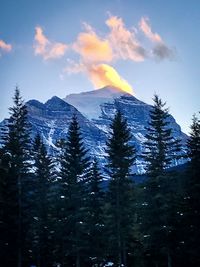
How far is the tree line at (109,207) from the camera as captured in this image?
40.0 m

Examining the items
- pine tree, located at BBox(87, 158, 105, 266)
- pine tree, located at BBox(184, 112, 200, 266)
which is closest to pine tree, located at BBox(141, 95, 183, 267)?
pine tree, located at BBox(184, 112, 200, 266)

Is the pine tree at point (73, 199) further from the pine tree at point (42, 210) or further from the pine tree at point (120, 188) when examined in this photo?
the pine tree at point (42, 210)

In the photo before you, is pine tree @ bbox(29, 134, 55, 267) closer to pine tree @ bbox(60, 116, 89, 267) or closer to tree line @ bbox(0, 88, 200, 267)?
tree line @ bbox(0, 88, 200, 267)

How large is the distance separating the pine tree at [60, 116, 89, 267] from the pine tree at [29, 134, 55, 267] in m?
3.24

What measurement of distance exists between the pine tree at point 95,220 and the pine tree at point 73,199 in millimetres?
1402

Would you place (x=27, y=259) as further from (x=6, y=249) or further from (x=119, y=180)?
(x=119, y=180)

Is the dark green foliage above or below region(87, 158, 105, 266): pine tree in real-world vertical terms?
above

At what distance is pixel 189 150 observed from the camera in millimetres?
40656

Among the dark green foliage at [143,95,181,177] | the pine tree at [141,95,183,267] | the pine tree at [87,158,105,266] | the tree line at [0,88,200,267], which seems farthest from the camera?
the pine tree at [87,158,105,266]

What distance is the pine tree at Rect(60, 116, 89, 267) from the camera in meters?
45.2

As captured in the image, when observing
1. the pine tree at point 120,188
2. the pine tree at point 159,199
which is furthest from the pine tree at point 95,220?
the pine tree at point 159,199

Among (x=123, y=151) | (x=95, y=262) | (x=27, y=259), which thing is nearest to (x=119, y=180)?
(x=123, y=151)

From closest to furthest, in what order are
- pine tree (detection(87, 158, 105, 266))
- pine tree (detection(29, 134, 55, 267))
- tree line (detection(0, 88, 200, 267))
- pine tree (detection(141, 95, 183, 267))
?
tree line (detection(0, 88, 200, 267))
pine tree (detection(141, 95, 183, 267))
pine tree (detection(87, 158, 105, 266))
pine tree (detection(29, 134, 55, 267))

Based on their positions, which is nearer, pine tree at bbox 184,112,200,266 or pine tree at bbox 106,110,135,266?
pine tree at bbox 184,112,200,266
